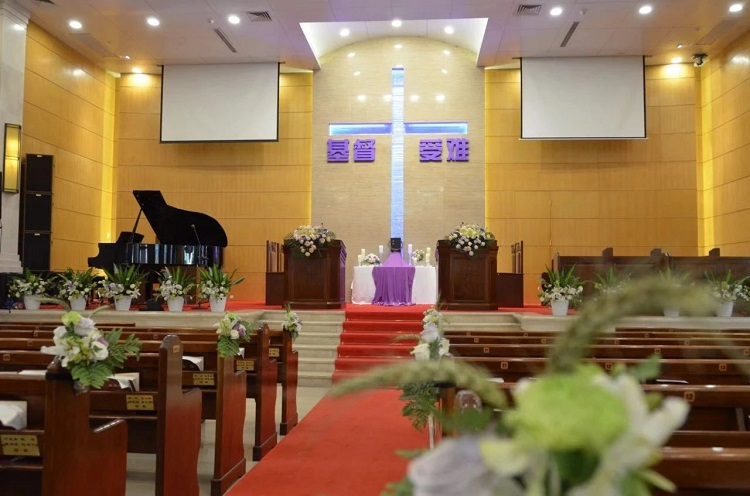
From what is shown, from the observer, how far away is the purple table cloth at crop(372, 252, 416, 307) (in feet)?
33.4

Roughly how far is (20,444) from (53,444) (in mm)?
145

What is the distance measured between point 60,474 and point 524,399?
6.93 ft

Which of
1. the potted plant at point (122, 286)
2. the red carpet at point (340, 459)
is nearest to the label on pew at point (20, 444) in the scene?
the red carpet at point (340, 459)

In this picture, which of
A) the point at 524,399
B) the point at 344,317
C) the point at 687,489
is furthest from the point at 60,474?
the point at 344,317

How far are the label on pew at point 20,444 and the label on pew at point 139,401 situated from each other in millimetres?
989

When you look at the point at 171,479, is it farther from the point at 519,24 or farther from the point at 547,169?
the point at 547,169

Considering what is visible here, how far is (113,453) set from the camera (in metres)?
2.46

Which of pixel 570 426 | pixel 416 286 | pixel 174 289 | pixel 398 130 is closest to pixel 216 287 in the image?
pixel 174 289

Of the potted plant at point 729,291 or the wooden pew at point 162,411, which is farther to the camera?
the potted plant at point 729,291

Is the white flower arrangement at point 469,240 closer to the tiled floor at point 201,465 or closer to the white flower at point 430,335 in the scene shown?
the tiled floor at point 201,465

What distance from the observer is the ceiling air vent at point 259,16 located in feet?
32.4

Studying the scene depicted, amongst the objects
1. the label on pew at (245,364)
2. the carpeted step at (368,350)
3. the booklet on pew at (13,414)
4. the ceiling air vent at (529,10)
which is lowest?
the carpeted step at (368,350)

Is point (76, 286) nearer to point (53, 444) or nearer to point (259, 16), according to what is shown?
point (259, 16)

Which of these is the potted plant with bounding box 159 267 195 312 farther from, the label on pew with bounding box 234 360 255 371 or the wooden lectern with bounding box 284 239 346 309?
the label on pew with bounding box 234 360 255 371
